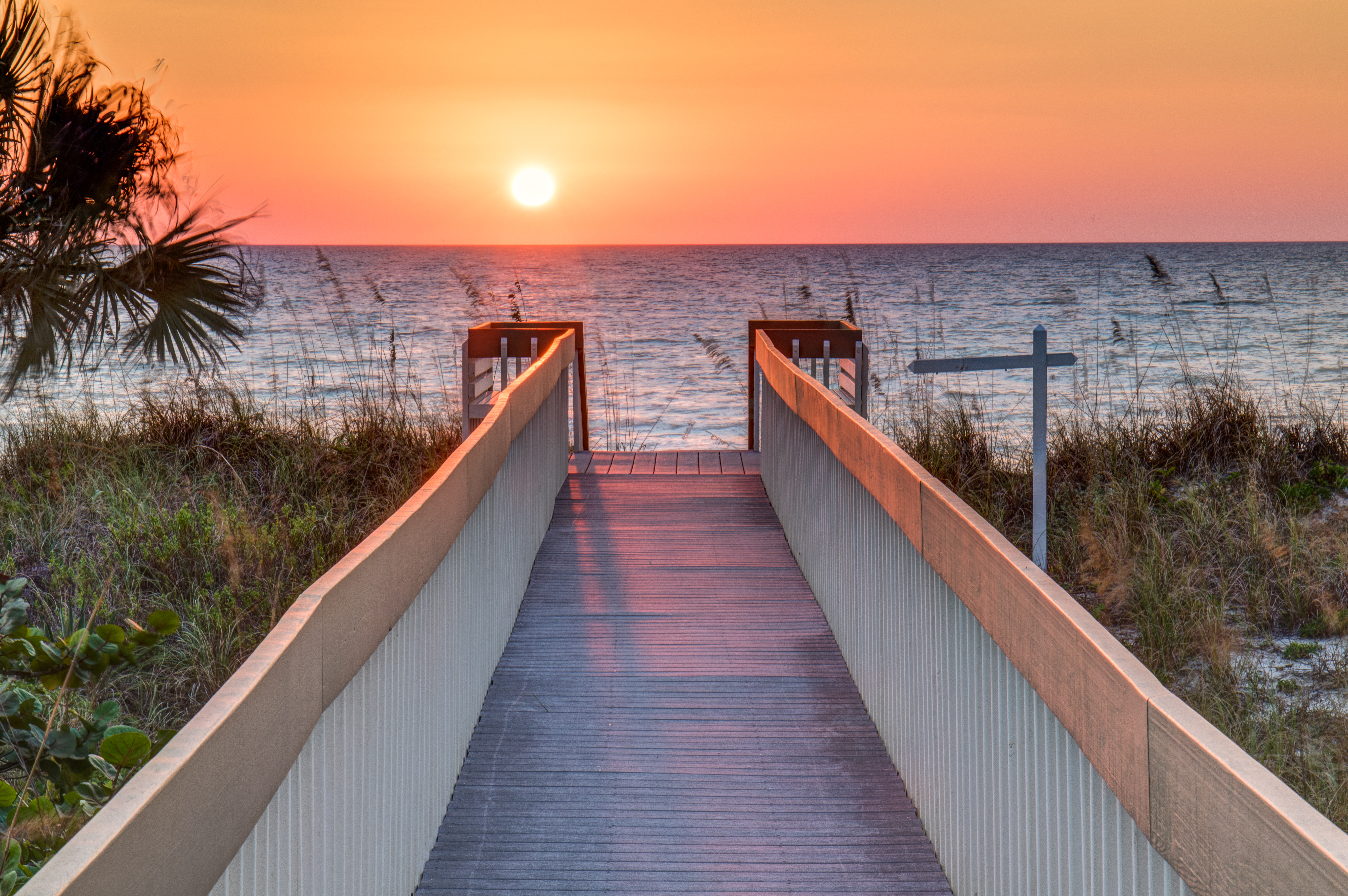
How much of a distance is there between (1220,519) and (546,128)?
20.8 m

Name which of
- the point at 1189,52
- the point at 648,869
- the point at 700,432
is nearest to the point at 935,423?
the point at 648,869

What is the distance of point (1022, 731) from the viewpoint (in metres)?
2.16

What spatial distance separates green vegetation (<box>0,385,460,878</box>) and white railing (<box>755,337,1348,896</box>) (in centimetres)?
147

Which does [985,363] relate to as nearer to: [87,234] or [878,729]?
[878,729]

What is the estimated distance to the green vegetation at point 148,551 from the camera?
2.22 metres

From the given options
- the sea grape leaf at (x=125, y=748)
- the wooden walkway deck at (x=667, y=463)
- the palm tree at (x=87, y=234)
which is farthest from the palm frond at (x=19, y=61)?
the wooden walkway deck at (x=667, y=463)

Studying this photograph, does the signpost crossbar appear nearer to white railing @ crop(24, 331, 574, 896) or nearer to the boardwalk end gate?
the boardwalk end gate

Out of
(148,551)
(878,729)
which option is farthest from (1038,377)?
(148,551)

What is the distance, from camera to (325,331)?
3111 cm

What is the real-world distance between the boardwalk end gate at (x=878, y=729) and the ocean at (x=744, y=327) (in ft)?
6.04

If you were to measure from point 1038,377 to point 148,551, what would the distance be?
15.2 feet

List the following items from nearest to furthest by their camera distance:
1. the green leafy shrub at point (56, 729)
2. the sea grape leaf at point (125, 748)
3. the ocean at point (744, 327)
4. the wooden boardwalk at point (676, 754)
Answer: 1. the sea grape leaf at point (125, 748)
2. the green leafy shrub at point (56, 729)
3. the wooden boardwalk at point (676, 754)
4. the ocean at point (744, 327)

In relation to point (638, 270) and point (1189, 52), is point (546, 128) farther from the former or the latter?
point (638, 270)

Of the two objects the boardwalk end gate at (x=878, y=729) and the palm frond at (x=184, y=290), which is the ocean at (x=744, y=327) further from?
the boardwalk end gate at (x=878, y=729)
